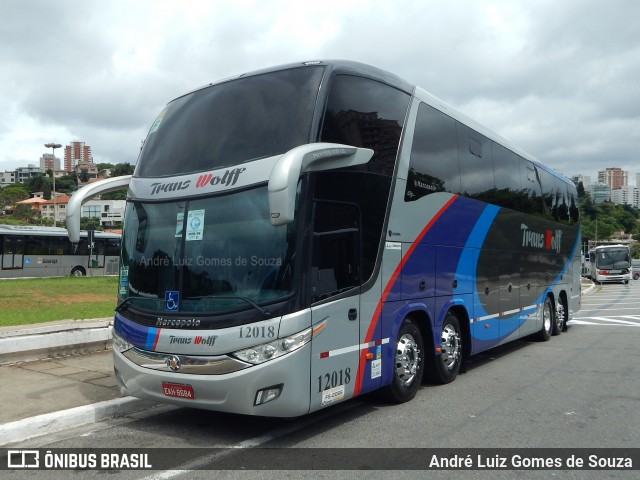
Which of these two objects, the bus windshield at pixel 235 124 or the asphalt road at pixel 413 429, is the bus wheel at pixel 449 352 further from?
the bus windshield at pixel 235 124

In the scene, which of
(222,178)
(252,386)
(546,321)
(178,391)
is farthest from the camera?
(546,321)

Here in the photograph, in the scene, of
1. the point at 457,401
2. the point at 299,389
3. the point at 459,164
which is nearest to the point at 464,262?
the point at 459,164

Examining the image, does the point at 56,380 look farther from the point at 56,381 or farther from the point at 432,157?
the point at 432,157

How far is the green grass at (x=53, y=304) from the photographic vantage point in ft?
42.2

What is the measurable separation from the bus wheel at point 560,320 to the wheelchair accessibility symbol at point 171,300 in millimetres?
11131

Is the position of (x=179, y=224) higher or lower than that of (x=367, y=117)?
lower

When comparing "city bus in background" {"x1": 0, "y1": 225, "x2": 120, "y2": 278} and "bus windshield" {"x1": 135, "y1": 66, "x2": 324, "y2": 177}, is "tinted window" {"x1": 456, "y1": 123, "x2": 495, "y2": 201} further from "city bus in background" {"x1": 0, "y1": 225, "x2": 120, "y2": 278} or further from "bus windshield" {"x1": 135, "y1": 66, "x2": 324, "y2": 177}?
"city bus in background" {"x1": 0, "y1": 225, "x2": 120, "y2": 278}

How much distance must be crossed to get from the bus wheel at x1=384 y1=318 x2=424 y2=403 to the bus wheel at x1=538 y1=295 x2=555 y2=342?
6.79 metres

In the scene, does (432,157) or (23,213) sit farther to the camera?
(23,213)

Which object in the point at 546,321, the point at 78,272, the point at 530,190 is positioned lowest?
the point at 78,272

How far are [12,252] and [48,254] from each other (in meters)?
2.39

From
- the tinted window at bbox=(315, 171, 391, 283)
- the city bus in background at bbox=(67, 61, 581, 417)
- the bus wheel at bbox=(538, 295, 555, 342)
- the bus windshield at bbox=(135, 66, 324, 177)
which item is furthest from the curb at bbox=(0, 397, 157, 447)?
the bus wheel at bbox=(538, 295, 555, 342)

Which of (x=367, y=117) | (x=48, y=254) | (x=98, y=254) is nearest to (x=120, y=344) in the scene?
(x=367, y=117)

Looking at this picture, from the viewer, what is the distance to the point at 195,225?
235 inches
